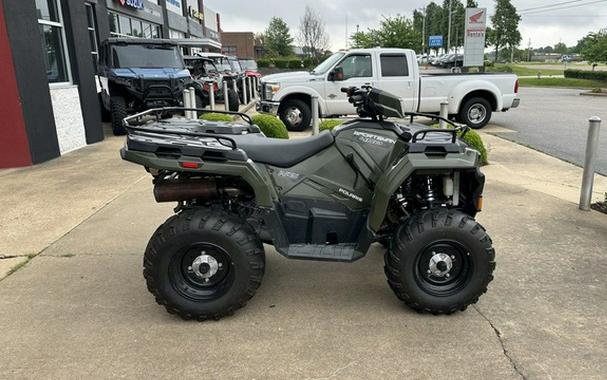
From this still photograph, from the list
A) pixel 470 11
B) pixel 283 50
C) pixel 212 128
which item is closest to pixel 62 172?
pixel 212 128

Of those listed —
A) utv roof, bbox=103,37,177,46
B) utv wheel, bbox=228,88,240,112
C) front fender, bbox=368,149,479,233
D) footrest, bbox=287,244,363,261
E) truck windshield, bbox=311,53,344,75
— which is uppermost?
utv roof, bbox=103,37,177,46

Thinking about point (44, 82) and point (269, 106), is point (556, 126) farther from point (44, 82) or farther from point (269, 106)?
point (44, 82)

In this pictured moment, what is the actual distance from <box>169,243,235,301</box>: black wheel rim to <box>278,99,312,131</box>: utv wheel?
9227mm

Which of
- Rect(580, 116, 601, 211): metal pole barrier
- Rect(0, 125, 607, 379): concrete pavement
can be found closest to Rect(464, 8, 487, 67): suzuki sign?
Rect(580, 116, 601, 211): metal pole barrier

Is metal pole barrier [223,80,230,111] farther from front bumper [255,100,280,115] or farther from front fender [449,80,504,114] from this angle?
front fender [449,80,504,114]

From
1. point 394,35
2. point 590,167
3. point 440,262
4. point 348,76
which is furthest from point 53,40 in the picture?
point 394,35

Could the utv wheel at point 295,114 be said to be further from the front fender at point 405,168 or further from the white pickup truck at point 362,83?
the front fender at point 405,168

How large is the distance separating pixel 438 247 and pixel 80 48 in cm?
911

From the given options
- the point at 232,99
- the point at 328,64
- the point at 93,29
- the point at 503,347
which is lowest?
the point at 503,347

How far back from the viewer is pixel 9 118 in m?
7.79

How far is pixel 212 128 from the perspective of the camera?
12.3ft

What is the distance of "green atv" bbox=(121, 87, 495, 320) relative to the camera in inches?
126

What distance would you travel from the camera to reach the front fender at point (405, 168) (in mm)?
3166

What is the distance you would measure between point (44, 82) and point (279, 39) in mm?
65503
